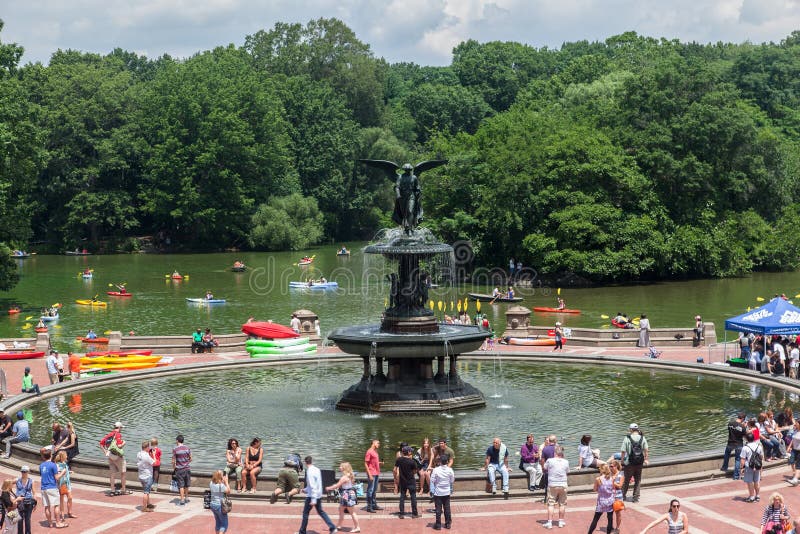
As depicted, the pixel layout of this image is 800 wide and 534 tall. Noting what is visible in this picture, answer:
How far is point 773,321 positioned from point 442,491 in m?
21.8

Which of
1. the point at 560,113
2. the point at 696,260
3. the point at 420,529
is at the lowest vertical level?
the point at 420,529

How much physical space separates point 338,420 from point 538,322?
32.3 m

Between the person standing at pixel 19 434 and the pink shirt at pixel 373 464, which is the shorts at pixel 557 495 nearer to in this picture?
the pink shirt at pixel 373 464

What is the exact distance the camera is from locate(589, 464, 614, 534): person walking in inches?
858

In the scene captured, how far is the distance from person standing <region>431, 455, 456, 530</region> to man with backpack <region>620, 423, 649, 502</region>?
443cm

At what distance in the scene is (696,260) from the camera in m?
86.8

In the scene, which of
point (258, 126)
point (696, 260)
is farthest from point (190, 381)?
point (258, 126)

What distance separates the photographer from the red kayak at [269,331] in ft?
163

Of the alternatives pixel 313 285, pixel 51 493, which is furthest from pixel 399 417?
pixel 313 285

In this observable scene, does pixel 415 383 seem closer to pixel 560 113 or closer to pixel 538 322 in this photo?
pixel 538 322

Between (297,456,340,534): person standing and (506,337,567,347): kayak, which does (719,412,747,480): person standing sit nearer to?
(297,456,340,534): person standing

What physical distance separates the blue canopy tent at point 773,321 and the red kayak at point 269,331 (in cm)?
1969

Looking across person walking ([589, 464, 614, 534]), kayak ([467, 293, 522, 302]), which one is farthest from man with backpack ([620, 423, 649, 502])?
kayak ([467, 293, 522, 302])

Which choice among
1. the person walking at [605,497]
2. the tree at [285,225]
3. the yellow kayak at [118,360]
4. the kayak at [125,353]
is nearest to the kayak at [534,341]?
the yellow kayak at [118,360]
